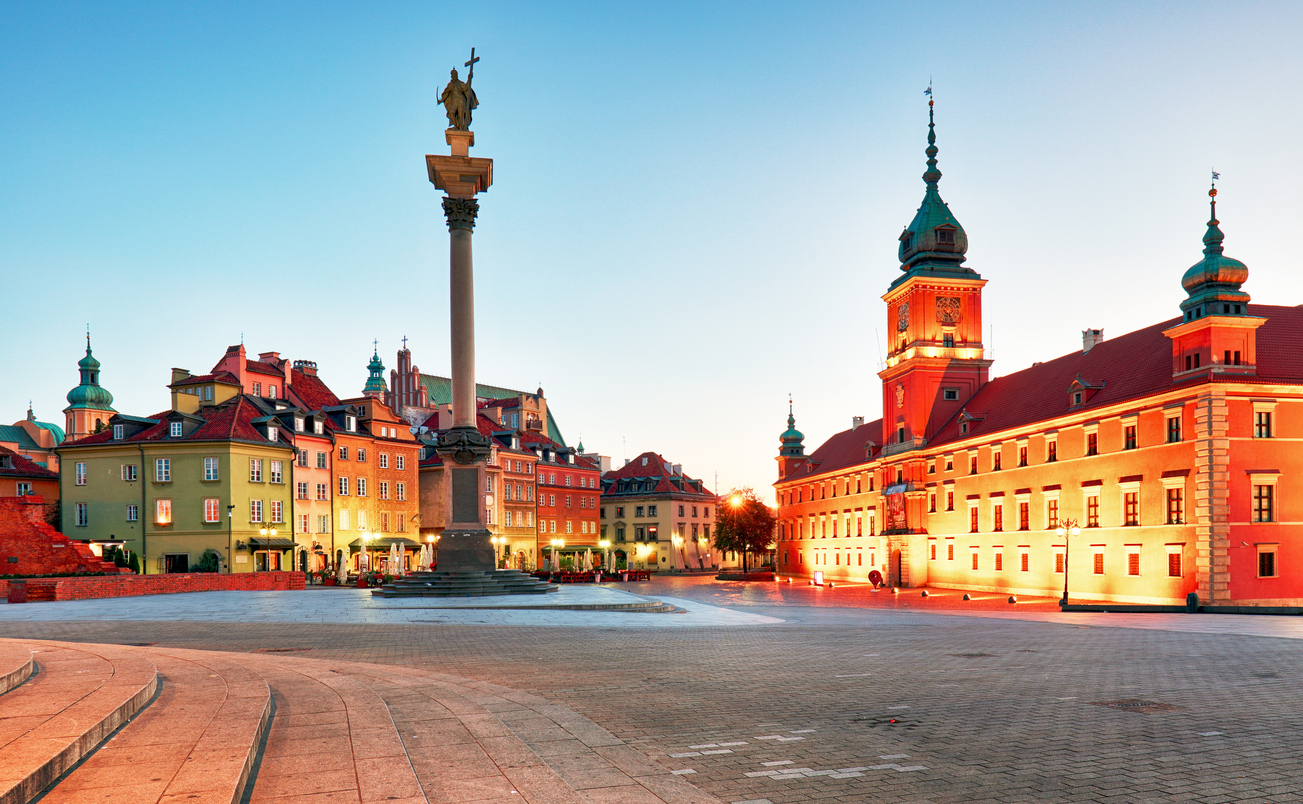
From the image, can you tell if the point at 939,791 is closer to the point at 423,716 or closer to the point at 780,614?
the point at 423,716

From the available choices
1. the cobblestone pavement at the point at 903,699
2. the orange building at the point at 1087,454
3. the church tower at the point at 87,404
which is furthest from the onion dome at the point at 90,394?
the cobblestone pavement at the point at 903,699

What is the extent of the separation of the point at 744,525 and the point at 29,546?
69027mm

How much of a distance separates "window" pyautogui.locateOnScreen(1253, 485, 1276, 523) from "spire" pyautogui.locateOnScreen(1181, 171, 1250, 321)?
8271 mm

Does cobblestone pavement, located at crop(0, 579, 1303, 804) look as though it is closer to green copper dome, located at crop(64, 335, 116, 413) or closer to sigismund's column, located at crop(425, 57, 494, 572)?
sigismund's column, located at crop(425, 57, 494, 572)

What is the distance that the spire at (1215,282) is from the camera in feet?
142

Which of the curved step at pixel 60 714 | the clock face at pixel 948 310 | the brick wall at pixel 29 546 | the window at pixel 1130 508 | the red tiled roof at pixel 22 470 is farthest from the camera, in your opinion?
the clock face at pixel 948 310

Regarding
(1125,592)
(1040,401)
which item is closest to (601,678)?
(1125,592)

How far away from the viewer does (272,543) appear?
64.9 metres

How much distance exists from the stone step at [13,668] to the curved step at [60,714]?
4.1 inches

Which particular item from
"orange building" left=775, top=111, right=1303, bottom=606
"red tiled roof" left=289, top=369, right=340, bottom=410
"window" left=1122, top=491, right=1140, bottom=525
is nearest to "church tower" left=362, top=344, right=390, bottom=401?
"red tiled roof" left=289, top=369, right=340, bottom=410

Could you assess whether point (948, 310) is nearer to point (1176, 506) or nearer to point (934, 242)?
point (934, 242)

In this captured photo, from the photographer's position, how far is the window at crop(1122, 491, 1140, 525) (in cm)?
4731

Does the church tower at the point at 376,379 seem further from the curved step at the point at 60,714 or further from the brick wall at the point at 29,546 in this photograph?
the curved step at the point at 60,714

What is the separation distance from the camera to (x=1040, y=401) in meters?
59.4
